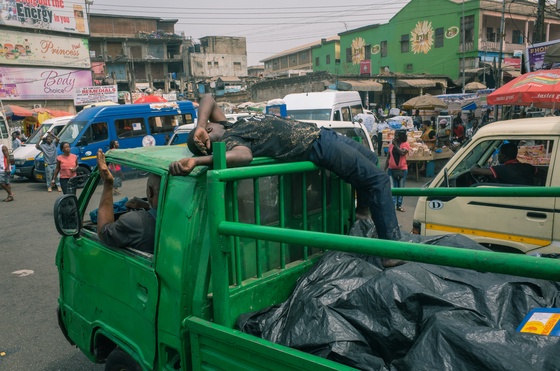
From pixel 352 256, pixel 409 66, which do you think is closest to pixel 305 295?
pixel 352 256

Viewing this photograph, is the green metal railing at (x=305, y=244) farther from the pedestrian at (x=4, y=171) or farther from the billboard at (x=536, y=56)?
the pedestrian at (x=4, y=171)

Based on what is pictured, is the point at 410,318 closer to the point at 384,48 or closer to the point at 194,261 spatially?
the point at 194,261

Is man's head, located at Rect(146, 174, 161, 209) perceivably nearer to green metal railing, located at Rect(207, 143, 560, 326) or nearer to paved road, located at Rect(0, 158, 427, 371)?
green metal railing, located at Rect(207, 143, 560, 326)

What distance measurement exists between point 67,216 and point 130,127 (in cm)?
1261

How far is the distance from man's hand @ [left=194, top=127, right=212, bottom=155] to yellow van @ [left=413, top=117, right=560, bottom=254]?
280 cm

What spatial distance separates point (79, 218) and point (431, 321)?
88.4 inches

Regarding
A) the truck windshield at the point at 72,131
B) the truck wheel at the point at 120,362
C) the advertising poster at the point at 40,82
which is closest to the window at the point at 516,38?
the advertising poster at the point at 40,82

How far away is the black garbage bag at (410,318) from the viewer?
1.56 metres

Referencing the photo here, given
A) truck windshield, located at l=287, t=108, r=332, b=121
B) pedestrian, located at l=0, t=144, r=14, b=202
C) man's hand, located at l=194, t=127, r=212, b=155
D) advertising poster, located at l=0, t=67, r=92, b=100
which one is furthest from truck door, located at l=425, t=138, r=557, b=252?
advertising poster, located at l=0, t=67, r=92, b=100

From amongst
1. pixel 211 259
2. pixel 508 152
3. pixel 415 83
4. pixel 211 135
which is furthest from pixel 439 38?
pixel 211 259

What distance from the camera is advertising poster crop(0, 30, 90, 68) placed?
31242 millimetres

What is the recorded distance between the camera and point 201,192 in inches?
82.9

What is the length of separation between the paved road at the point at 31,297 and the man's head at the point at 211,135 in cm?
243

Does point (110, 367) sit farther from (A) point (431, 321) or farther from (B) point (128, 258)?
(A) point (431, 321)
